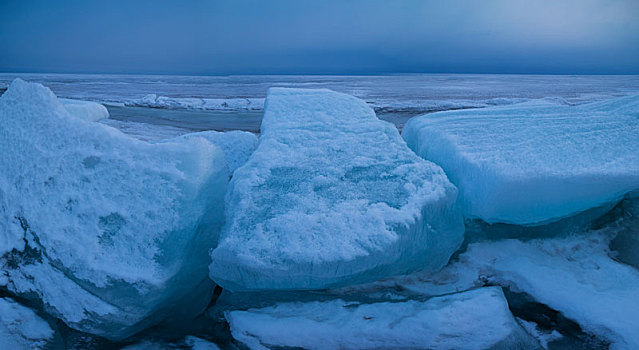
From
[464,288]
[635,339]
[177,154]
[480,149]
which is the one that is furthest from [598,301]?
[177,154]

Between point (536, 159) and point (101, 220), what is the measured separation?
2230 millimetres

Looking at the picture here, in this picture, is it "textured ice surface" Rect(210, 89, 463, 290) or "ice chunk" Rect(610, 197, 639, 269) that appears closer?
"textured ice surface" Rect(210, 89, 463, 290)

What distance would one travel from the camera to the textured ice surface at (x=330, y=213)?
148cm

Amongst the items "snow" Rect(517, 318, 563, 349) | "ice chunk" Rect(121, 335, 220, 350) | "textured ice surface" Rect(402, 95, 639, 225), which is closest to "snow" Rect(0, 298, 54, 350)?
"ice chunk" Rect(121, 335, 220, 350)

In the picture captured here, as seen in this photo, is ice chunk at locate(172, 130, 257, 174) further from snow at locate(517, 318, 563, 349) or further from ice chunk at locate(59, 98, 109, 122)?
snow at locate(517, 318, 563, 349)

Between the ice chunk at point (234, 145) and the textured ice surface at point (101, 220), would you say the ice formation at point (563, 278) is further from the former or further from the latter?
the ice chunk at point (234, 145)

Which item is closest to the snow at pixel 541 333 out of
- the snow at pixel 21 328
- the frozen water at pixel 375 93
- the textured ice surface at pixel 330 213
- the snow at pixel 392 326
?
the snow at pixel 392 326

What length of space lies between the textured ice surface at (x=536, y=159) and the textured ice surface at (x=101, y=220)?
1.44m

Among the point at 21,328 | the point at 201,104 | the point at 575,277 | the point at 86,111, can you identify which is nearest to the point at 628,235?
the point at 575,277

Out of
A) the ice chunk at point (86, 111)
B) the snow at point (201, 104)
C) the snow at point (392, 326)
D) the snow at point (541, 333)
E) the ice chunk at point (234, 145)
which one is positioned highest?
the snow at point (201, 104)

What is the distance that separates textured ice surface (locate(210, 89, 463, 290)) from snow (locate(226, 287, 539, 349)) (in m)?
0.14

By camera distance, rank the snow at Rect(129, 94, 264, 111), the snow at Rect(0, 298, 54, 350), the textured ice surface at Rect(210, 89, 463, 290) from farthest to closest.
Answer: the snow at Rect(129, 94, 264, 111) < the textured ice surface at Rect(210, 89, 463, 290) < the snow at Rect(0, 298, 54, 350)

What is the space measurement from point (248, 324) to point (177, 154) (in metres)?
0.89

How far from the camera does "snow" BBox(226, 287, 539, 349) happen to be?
1401mm
